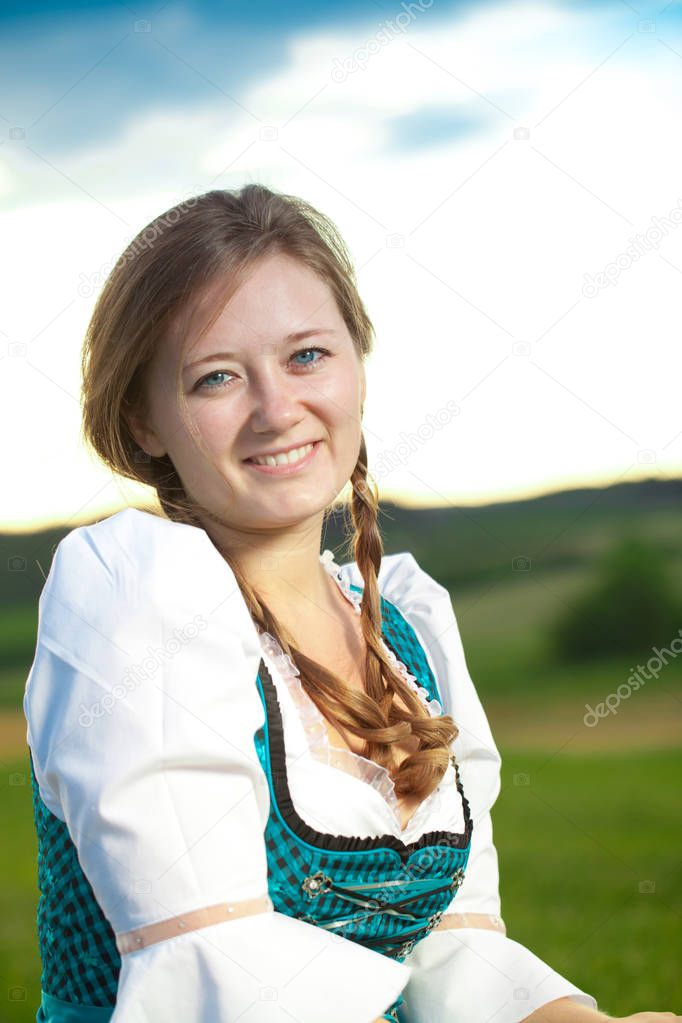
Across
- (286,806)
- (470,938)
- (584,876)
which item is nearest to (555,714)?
(584,876)

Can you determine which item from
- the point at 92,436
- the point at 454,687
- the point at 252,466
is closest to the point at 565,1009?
the point at 454,687

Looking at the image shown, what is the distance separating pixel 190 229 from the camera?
4.42 ft

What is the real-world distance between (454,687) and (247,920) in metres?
0.58

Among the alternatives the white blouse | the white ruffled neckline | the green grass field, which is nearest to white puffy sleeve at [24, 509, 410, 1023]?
the white blouse

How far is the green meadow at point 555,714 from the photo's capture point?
24.8 ft

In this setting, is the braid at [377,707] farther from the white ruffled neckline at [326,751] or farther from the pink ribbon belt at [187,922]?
the pink ribbon belt at [187,922]

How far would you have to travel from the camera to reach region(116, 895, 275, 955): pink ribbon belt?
1.02 metres

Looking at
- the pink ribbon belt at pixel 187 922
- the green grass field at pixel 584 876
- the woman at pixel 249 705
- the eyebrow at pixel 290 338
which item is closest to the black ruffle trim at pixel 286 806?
the woman at pixel 249 705

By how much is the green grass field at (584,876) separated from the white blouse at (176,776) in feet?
5.50

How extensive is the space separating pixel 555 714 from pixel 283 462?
12.7 meters

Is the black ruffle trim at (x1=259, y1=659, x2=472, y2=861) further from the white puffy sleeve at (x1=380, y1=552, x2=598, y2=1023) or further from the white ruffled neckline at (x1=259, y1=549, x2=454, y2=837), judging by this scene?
the white puffy sleeve at (x1=380, y1=552, x2=598, y2=1023)

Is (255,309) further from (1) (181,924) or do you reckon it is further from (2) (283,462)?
(1) (181,924)

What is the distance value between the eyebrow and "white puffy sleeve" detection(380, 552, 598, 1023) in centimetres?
46

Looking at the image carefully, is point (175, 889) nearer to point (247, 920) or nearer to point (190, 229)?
point (247, 920)
